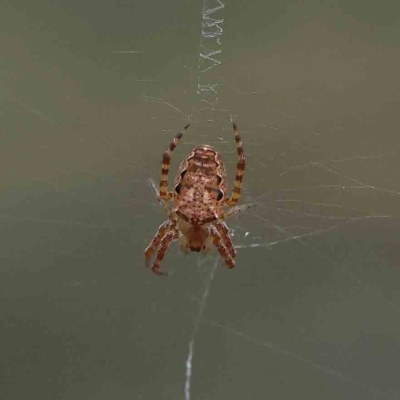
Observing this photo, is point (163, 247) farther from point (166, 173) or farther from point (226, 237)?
point (166, 173)

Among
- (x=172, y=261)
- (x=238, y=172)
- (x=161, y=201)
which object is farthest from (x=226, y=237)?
(x=172, y=261)

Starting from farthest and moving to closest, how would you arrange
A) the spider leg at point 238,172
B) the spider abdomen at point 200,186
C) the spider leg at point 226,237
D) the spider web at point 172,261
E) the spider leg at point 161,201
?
the spider web at point 172,261
the spider leg at point 226,237
the spider leg at point 161,201
the spider leg at point 238,172
the spider abdomen at point 200,186

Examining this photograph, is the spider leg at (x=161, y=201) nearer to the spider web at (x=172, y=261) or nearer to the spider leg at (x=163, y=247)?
the spider leg at (x=163, y=247)

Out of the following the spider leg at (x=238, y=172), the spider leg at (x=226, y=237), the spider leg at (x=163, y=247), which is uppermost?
the spider leg at (x=238, y=172)

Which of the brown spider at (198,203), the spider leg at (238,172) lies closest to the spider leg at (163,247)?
the brown spider at (198,203)

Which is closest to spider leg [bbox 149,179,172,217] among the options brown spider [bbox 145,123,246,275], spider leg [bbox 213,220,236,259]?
brown spider [bbox 145,123,246,275]

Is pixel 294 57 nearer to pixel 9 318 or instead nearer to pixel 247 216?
pixel 247 216

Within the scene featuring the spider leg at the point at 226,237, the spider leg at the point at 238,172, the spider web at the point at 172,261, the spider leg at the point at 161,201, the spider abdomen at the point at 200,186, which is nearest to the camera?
the spider abdomen at the point at 200,186
